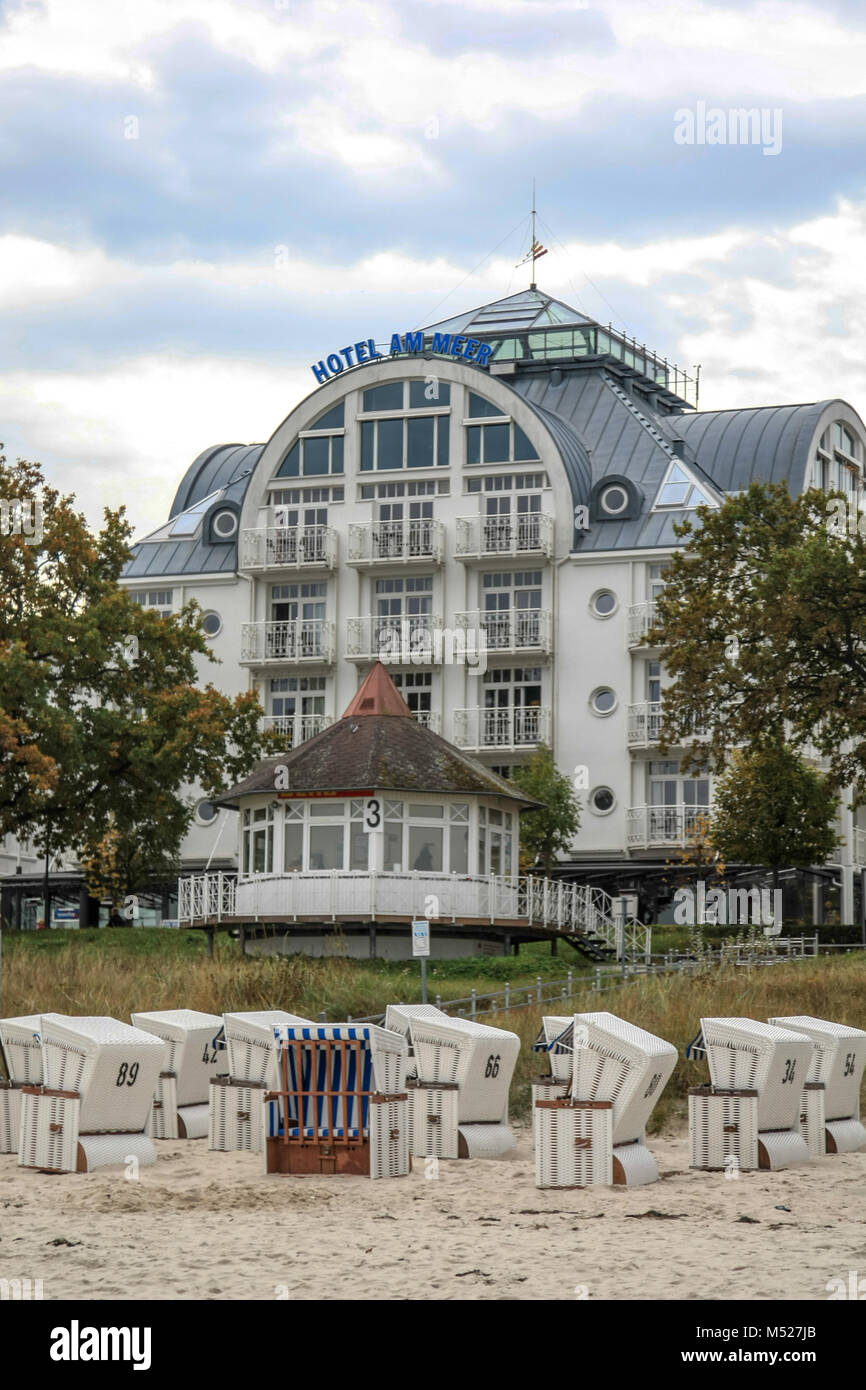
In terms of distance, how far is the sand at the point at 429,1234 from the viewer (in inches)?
448

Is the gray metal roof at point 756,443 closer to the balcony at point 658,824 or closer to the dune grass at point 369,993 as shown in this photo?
the balcony at point 658,824

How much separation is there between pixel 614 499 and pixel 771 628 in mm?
27438

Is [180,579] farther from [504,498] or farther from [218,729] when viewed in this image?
[218,729]

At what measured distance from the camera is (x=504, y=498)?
213ft

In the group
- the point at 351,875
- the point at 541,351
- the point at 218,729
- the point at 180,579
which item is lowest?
the point at 351,875

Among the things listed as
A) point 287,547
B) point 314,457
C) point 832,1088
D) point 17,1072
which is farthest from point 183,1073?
point 314,457

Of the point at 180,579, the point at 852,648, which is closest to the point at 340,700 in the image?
the point at 180,579

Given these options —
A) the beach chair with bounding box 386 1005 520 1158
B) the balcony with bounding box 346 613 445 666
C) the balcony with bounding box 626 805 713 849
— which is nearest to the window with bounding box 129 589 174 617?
the balcony with bounding box 346 613 445 666

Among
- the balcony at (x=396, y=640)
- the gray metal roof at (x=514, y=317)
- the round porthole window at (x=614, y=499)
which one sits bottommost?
the balcony at (x=396, y=640)

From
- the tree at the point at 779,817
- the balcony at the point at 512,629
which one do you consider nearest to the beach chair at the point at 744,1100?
the tree at the point at 779,817

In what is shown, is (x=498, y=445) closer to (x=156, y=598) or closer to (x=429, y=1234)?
(x=156, y=598)

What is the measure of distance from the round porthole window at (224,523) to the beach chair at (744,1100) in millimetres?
53783

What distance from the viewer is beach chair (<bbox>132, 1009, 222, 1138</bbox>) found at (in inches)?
784

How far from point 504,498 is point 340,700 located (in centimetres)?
868
